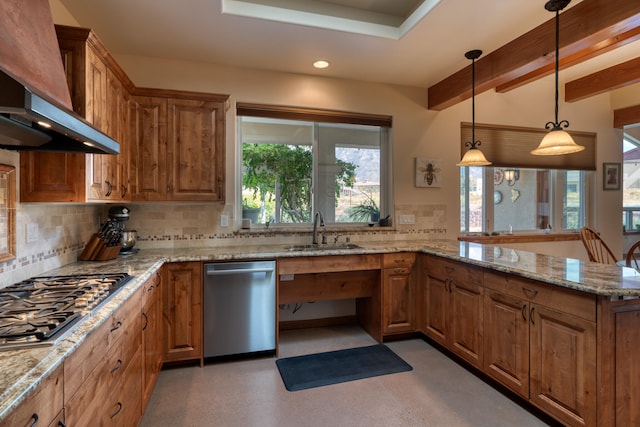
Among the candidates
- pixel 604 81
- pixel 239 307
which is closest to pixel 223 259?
pixel 239 307

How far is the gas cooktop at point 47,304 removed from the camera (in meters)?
1.01

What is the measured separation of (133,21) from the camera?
2.38m

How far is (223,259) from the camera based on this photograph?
2.56 meters

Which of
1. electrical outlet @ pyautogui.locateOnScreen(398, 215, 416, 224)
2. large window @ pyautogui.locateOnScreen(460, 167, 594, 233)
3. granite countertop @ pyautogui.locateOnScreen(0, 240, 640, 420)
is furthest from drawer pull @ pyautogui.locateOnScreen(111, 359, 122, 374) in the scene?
large window @ pyautogui.locateOnScreen(460, 167, 594, 233)

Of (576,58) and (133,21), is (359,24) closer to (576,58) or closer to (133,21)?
(133,21)

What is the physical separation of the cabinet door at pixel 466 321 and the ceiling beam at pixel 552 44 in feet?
5.73

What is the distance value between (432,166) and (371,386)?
2447 millimetres

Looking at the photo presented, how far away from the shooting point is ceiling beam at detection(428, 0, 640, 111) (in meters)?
2.02

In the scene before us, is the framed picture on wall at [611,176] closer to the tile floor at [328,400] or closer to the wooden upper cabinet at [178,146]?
the tile floor at [328,400]

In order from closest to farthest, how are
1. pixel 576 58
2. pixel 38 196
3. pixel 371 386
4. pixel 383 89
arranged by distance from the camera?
pixel 38 196
pixel 371 386
pixel 576 58
pixel 383 89

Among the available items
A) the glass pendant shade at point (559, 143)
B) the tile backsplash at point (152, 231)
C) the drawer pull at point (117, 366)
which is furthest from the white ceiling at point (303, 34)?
the drawer pull at point (117, 366)

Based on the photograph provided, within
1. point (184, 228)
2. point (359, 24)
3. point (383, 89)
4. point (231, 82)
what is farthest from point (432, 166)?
point (184, 228)

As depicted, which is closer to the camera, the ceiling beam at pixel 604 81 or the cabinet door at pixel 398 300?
the cabinet door at pixel 398 300

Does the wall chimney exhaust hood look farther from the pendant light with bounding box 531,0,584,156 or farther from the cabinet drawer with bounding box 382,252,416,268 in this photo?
the pendant light with bounding box 531,0,584,156
